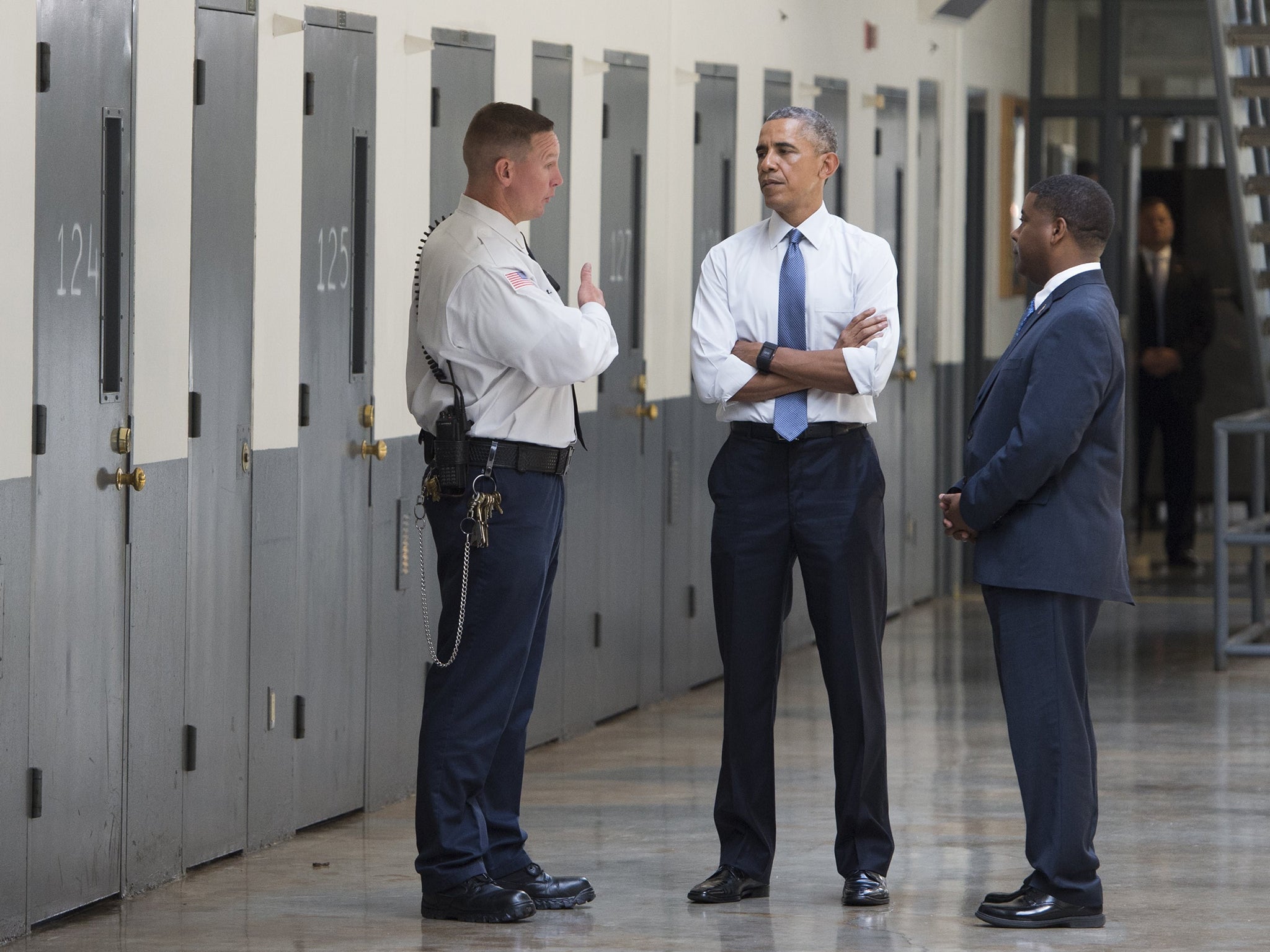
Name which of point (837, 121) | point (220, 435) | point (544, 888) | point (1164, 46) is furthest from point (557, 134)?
point (1164, 46)

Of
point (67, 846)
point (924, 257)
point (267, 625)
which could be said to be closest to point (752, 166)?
point (924, 257)

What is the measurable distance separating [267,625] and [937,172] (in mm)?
6002

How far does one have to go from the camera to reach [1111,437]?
4.39m

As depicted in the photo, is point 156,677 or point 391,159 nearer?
point 156,677

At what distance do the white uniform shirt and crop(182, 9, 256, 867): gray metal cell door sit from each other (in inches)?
26.7

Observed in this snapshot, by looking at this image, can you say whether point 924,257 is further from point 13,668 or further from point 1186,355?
point 13,668

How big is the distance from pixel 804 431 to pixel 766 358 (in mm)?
175

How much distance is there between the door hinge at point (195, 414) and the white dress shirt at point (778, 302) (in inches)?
45.7

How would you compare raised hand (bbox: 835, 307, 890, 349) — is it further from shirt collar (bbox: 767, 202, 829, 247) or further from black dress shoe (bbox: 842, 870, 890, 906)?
black dress shoe (bbox: 842, 870, 890, 906)

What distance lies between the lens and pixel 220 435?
5016 mm

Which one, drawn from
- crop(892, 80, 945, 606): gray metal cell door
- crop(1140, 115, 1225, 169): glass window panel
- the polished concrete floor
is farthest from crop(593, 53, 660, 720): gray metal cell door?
crop(1140, 115, 1225, 169): glass window panel

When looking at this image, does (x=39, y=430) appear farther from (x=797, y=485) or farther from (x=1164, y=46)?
(x=1164, y=46)

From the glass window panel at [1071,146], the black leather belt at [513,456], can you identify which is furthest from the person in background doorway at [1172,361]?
the black leather belt at [513,456]

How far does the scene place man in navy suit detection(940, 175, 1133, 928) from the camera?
4312mm
